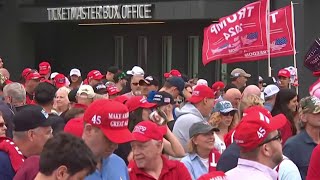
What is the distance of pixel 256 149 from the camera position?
212 inches

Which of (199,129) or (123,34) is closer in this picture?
(199,129)

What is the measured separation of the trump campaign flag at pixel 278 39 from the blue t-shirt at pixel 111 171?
32.2 ft

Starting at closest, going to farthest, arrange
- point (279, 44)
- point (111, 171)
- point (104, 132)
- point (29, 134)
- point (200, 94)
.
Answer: point (104, 132) < point (111, 171) < point (29, 134) < point (200, 94) < point (279, 44)

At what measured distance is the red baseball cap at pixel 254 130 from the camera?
17.5 feet

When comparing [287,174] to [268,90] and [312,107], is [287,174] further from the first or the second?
[268,90]

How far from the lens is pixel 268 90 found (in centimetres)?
1120

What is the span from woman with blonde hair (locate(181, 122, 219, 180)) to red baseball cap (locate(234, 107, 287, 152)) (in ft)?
6.97

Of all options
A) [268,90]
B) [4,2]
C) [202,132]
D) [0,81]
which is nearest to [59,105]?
[0,81]

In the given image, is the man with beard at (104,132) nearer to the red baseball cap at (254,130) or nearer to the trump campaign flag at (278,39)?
the red baseball cap at (254,130)

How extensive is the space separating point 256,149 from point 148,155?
4.46 feet

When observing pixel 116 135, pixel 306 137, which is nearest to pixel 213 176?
pixel 116 135

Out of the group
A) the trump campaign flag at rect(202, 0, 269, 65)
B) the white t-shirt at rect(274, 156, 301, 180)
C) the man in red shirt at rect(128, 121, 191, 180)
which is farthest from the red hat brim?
the trump campaign flag at rect(202, 0, 269, 65)

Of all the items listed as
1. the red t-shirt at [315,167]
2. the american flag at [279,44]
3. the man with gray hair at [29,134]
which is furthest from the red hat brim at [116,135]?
the american flag at [279,44]

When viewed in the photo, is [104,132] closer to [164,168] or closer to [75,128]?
[75,128]
